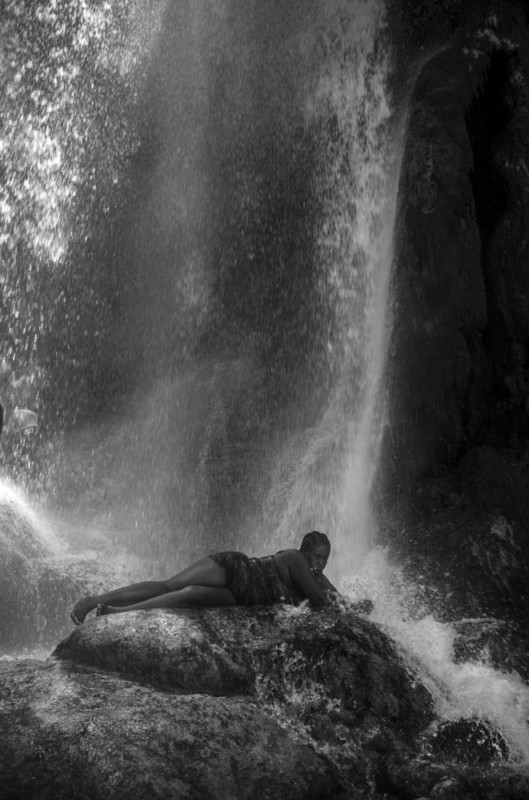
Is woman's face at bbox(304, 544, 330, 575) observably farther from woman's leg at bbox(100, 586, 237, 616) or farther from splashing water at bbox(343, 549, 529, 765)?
woman's leg at bbox(100, 586, 237, 616)

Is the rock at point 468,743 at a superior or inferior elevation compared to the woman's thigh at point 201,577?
inferior

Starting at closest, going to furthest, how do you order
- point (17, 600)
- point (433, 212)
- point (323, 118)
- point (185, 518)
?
1. point (17, 600)
2. point (433, 212)
3. point (185, 518)
4. point (323, 118)

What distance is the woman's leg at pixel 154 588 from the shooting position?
6.24 metres

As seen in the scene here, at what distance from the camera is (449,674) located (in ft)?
20.9

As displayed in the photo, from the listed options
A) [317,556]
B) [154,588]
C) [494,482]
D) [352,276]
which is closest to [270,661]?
[154,588]

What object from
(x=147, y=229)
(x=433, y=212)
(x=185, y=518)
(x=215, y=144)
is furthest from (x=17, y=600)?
(x=215, y=144)

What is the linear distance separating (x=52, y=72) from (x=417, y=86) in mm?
11009

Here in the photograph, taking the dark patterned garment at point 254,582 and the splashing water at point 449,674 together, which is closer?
the splashing water at point 449,674

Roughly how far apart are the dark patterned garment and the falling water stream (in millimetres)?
3734

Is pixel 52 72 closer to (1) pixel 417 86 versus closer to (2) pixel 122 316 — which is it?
(2) pixel 122 316

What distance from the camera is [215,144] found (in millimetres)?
17625

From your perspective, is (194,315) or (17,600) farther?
(194,315)

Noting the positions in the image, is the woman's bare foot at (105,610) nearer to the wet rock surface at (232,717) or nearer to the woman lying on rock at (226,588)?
the woman lying on rock at (226,588)

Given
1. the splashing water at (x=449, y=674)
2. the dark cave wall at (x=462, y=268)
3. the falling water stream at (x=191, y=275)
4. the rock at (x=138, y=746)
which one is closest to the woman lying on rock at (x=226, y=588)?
the splashing water at (x=449, y=674)
